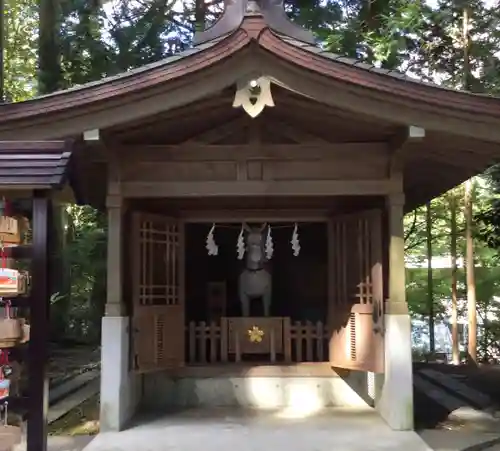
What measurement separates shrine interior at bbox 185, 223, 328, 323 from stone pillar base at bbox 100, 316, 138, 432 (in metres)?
3.63

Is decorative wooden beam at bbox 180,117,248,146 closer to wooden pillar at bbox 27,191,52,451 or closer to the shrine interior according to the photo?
wooden pillar at bbox 27,191,52,451

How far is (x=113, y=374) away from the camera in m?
6.58

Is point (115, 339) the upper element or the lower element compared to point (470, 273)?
lower

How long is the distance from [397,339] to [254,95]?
2828 mm

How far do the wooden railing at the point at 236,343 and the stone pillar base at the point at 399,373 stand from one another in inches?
88.9

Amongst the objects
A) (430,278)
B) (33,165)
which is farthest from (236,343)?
(430,278)

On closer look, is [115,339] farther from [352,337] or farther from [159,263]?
[352,337]

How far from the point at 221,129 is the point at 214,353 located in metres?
3.31

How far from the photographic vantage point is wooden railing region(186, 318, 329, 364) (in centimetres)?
883

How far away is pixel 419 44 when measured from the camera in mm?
13539

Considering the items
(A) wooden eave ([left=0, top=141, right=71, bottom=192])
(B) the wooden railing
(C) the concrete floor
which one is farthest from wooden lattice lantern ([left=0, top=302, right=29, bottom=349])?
(B) the wooden railing

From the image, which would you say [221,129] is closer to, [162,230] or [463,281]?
[162,230]

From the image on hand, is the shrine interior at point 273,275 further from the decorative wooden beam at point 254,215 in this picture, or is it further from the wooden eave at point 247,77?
the wooden eave at point 247,77

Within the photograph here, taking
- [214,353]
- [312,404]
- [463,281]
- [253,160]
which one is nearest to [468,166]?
[253,160]
